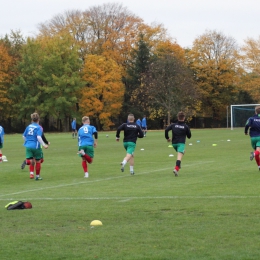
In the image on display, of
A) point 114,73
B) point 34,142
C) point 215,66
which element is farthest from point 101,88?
point 34,142

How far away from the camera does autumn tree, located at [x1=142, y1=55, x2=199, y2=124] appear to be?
252ft

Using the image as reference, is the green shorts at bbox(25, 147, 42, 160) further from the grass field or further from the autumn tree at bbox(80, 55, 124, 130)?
the autumn tree at bbox(80, 55, 124, 130)

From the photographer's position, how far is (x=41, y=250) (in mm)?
7457

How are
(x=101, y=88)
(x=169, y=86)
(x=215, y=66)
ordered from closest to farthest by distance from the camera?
(x=169, y=86), (x=101, y=88), (x=215, y=66)

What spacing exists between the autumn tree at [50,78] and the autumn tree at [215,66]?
1727 cm

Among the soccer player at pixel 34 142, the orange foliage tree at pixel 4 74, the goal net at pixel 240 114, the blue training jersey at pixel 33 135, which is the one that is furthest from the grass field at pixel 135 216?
the orange foliage tree at pixel 4 74

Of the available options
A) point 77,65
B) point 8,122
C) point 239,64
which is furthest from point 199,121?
point 8,122

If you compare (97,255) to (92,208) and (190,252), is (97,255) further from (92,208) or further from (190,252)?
(92,208)

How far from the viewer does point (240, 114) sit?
73.3m

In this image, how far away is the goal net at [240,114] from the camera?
2849 inches

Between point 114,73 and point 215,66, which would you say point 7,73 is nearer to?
point 114,73

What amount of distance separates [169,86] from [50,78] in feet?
50.3

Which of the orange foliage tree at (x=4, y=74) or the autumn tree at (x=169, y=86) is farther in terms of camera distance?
the orange foliage tree at (x=4, y=74)

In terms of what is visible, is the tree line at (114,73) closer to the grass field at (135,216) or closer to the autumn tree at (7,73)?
the autumn tree at (7,73)
